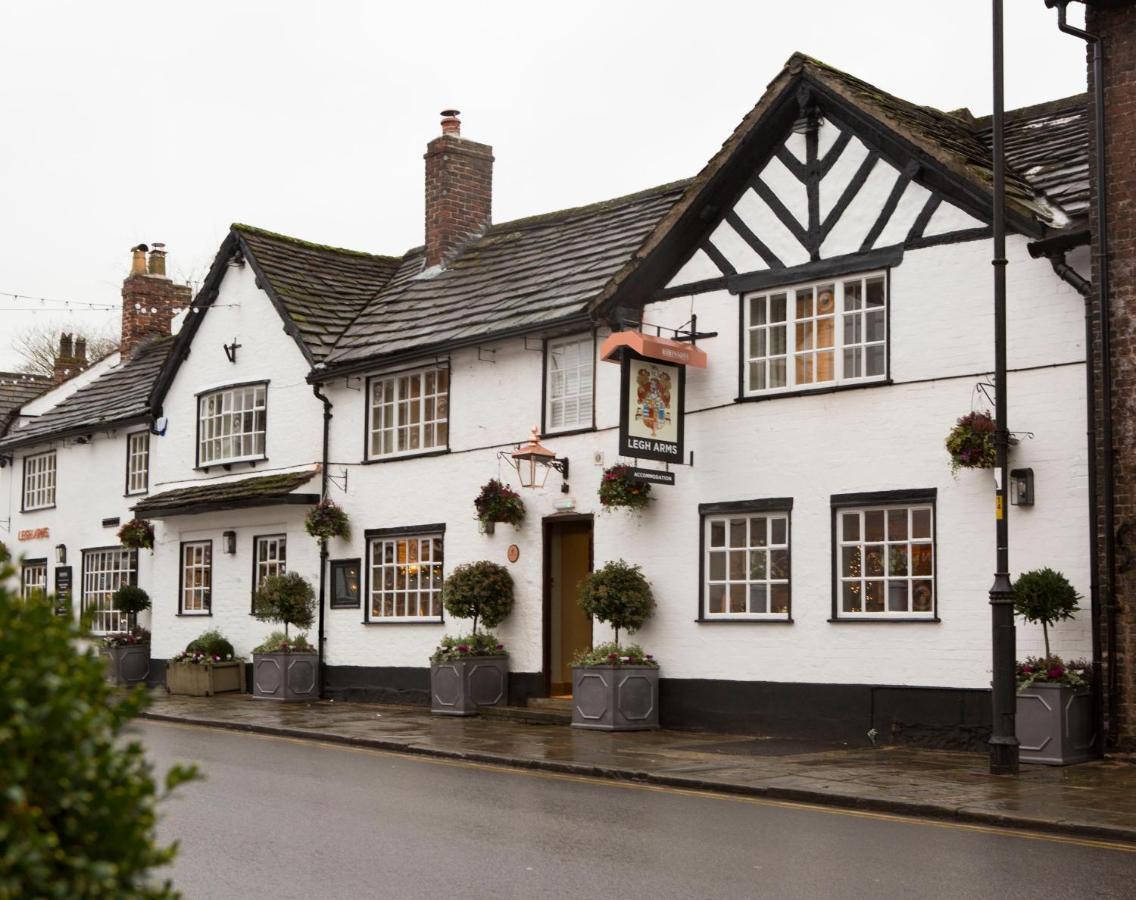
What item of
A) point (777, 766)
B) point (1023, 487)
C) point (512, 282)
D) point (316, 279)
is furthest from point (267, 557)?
point (1023, 487)

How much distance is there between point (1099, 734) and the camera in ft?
48.4

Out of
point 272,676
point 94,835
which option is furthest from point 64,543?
point 94,835

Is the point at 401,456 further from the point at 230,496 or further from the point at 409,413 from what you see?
the point at 230,496

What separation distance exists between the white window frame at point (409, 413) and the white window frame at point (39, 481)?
12991 mm

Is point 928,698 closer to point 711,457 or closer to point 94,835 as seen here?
point 711,457

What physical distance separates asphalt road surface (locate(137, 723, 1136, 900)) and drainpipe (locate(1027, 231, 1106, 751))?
4.18m

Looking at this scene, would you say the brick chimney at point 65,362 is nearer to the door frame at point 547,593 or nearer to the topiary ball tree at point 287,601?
the topiary ball tree at point 287,601

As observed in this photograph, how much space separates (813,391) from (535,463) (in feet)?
15.7

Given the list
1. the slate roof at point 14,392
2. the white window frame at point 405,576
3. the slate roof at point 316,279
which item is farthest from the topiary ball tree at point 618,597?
the slate roof at point 14,392

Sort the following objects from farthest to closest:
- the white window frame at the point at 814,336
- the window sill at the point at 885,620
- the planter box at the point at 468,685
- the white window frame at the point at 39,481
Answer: the white window frame at the point at 39,481
the planter box at the point at 468,685
the white window frame at the point at 814,336
the window sill at the point at 885,620

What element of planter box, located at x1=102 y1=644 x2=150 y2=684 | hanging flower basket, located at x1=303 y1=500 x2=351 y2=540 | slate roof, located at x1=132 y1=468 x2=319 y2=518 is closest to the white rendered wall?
hanging flower basket, located at x1=303 y1=500 x2=351 y2=540

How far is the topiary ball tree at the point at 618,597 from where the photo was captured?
61.6 feet

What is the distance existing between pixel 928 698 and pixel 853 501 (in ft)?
7.91

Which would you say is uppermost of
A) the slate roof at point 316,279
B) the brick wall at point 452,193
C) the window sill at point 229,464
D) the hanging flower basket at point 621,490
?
the brick wall at point 452,193
